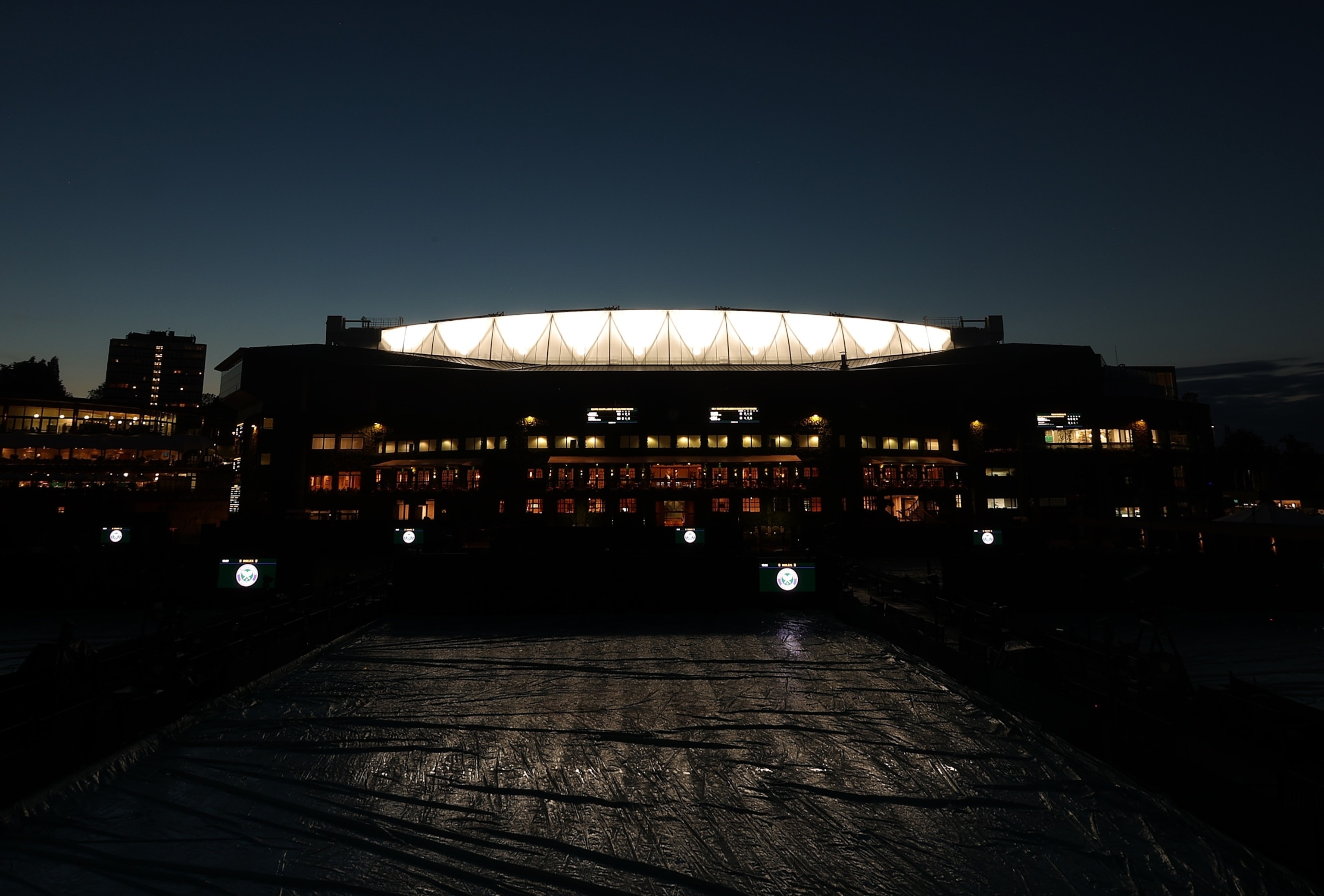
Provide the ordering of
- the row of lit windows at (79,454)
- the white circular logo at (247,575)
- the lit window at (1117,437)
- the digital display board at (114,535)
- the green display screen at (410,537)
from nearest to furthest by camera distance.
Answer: the white circular logo at (247,575) < the digital display board at (114,535) < the green display screen at (410,537) < the lit window at (1117,437) < the row of lit windows at (79,454)

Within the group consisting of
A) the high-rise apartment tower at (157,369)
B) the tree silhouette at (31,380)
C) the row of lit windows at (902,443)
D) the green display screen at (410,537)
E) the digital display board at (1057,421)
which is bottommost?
the green display screen at (410,537)

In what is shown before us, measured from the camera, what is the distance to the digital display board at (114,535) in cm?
3600

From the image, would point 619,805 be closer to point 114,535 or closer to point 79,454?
point 114,535

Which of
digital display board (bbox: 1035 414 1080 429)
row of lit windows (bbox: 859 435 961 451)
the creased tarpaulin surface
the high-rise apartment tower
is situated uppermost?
the high-rise apartment tower

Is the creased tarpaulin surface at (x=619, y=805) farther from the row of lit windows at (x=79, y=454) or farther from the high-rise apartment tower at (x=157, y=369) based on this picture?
the high-rise apartment tower at (x=157, y=369)

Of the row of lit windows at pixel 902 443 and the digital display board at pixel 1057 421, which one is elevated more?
the digital display board at pixel 1057 421

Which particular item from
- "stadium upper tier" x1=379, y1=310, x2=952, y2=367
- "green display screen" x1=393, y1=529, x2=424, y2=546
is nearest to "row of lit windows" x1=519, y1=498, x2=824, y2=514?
"green display screen" x1=393, y1=529, x2=424, y2=546

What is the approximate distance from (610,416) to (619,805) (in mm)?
48667

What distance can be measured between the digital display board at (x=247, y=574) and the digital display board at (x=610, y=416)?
3398 cm

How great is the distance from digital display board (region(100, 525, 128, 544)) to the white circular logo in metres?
16.9

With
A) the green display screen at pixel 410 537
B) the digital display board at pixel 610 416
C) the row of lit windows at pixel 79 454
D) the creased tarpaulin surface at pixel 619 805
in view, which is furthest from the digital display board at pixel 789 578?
the row of lit windows at pixel 79 454

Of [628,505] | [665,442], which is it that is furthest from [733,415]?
[628,505]

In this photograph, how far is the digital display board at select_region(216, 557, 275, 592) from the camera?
2489 cm

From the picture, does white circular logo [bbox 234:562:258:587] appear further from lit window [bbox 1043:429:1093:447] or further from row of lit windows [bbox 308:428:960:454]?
lit window [bbox 1043:429:1093:447]
